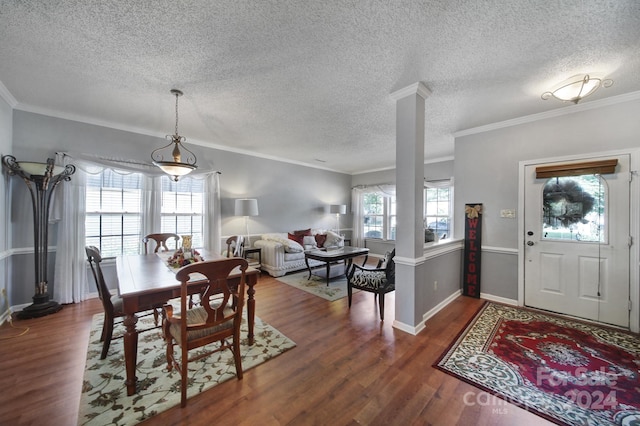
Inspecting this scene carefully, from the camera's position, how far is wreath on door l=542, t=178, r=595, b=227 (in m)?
2.92

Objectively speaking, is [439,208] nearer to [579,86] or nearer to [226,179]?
[579,86]

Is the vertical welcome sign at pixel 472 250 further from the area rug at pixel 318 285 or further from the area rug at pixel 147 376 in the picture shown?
the area rug at pixel 147 376

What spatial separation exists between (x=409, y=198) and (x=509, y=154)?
6.55 feet

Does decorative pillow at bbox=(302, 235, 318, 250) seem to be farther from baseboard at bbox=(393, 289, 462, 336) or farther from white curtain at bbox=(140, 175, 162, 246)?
baseboard at bbox=(393, 289, 462, 336)

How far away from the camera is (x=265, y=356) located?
7.11ft

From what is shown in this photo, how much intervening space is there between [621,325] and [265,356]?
388 cm

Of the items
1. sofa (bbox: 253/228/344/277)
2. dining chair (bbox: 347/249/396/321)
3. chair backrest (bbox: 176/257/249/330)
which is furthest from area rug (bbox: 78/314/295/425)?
sofa (bbox: 253/228/344/277)

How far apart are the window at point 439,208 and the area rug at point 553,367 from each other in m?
3.19

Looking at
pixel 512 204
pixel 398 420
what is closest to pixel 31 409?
pixel 398 420

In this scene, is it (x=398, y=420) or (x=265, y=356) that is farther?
(x=265, y=356)

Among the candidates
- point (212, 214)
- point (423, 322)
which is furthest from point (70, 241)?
point (423, 322)

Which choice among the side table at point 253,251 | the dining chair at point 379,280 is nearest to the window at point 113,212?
the side table at point 253,251

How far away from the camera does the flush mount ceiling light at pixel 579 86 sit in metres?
2.23

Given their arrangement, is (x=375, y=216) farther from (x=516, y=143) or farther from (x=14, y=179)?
(x=14, y=179)
